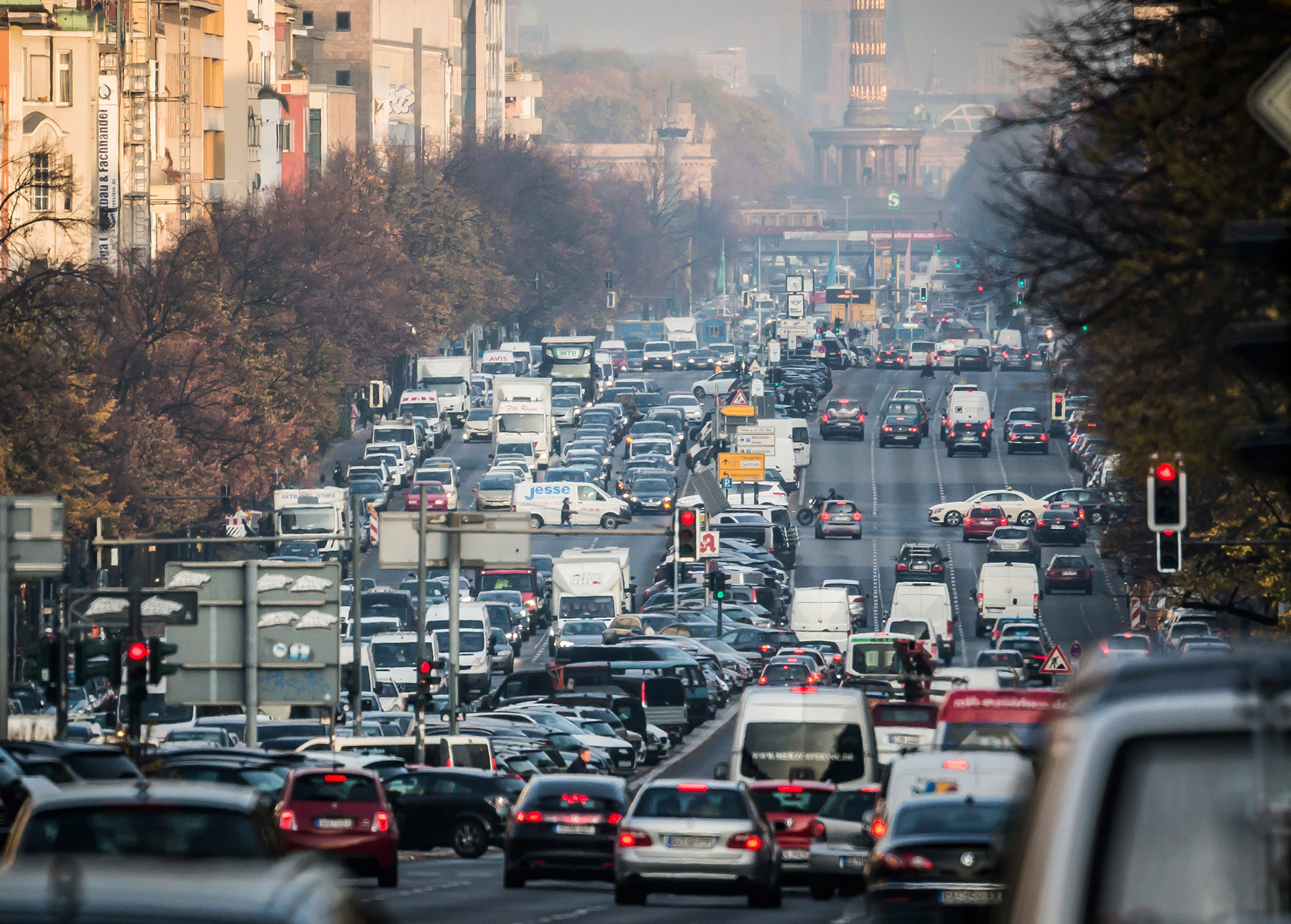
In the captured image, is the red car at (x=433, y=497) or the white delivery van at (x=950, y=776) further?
the red car at (x=433, y=497)

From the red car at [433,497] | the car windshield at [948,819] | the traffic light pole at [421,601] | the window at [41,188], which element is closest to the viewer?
the car windshield at [948,819]

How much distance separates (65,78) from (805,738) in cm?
5743

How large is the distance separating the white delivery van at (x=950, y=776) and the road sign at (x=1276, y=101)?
36.8 ft

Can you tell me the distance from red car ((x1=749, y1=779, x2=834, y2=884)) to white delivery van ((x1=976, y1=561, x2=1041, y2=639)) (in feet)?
127

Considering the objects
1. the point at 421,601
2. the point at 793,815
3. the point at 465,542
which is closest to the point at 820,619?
the point at 465,542

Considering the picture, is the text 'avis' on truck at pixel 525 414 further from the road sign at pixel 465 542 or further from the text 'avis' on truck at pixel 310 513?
the road sign at pixel 465 542

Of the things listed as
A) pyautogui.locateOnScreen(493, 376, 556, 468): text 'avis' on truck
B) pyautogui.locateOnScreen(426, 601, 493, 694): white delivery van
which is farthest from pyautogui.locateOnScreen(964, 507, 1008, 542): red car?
pyautogui.locateOnScreen(426, 601, 493, 694): white delivery van

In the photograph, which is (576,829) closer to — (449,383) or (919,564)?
(919,564)

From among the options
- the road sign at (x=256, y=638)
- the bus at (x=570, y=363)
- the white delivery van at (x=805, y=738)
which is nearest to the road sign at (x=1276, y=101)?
the white delivery van at (x=805, y=738)

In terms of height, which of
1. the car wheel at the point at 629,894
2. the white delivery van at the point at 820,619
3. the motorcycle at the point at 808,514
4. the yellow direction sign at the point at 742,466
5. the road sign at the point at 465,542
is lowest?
the white delivery van at the point at 820,619

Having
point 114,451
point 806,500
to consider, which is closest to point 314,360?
point 806,500

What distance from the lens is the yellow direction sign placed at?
83938 mm

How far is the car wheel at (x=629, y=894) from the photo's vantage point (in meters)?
22.2

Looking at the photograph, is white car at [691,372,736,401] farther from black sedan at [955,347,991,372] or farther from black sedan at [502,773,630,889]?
black sedan at [502,773,630,889]
